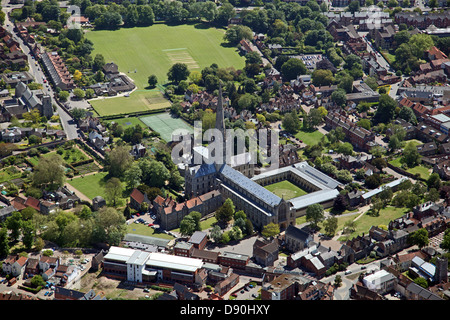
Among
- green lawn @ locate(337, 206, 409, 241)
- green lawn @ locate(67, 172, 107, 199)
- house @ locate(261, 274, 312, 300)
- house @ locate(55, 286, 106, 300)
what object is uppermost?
house @ locate(55, 286, 106, 300)

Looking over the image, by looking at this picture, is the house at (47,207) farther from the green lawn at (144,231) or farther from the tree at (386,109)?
the tree at (386,109)

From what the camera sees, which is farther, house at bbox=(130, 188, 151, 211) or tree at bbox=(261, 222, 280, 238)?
house at bbox=(130, 188, 151, 211)

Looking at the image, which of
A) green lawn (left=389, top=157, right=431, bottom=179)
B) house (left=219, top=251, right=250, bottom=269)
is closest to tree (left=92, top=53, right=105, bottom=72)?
green lawn (left=389, top=157, right=431, bottom=179)

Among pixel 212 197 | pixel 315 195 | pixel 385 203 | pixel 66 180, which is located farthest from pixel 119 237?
pixel 385 203

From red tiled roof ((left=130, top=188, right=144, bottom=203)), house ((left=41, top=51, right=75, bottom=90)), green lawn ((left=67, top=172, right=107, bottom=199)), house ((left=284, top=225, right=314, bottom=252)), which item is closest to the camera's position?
house ((left=284, top=225, right=314, bottom=252))

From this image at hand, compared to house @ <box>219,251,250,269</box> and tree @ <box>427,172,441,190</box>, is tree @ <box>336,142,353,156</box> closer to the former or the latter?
tree @ <box>427,172,441,190</box>

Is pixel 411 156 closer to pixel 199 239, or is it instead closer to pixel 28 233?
pixel 199 239
